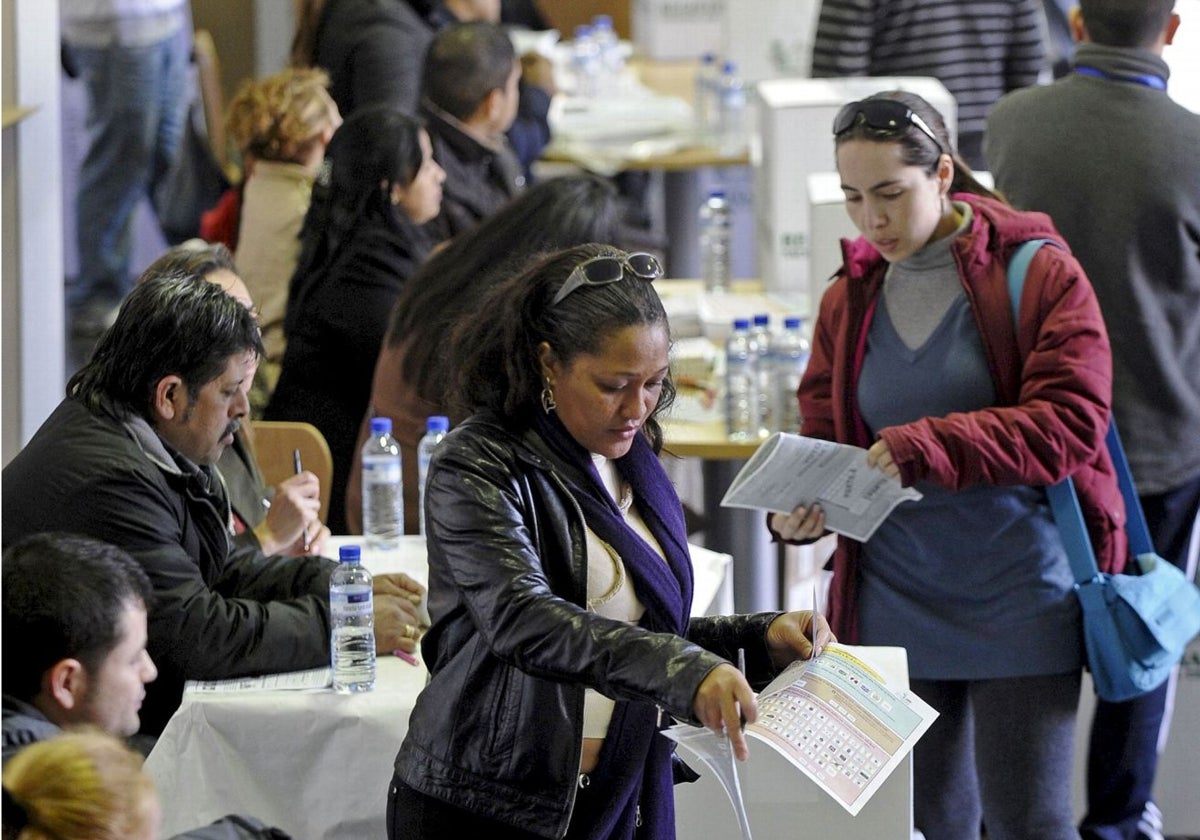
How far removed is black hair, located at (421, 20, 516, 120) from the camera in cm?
520

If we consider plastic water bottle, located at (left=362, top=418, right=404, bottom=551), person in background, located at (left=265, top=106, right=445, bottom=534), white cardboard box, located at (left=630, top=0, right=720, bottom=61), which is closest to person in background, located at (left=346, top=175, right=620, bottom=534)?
plastic water bottle, located at (left=362, top=418, right=404, bottom=551)

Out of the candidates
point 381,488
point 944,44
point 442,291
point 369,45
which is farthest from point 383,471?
point 369,45

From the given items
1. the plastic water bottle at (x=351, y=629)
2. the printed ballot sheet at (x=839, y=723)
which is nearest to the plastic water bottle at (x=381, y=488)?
the plastic water bottle at (x=351, y=629)

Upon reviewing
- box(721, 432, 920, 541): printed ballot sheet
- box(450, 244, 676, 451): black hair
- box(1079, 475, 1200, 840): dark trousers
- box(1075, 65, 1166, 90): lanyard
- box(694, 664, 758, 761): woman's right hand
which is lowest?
box(1079, 475, 1200, 840): dark trousers

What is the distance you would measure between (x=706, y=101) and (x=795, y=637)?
17.7 feet

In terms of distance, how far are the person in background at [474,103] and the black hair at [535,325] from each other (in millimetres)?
2964

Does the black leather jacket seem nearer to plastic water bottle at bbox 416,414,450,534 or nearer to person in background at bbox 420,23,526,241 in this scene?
plastic water bottle at bbox 416,414,450,534

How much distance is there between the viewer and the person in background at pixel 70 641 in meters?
2.05

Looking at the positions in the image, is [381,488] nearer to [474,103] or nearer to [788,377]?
[788,377]

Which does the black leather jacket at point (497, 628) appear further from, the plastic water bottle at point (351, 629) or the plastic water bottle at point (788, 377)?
the plastic water bottle at point (788, 377)

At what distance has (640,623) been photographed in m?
2.01

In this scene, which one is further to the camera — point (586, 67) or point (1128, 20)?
point (586, 67)

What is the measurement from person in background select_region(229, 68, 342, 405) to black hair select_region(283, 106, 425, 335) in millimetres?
286

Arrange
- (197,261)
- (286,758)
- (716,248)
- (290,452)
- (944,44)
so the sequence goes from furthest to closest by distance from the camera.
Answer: (716,248)
(944,44)
(290,452)
(197,261)
(286,758)
